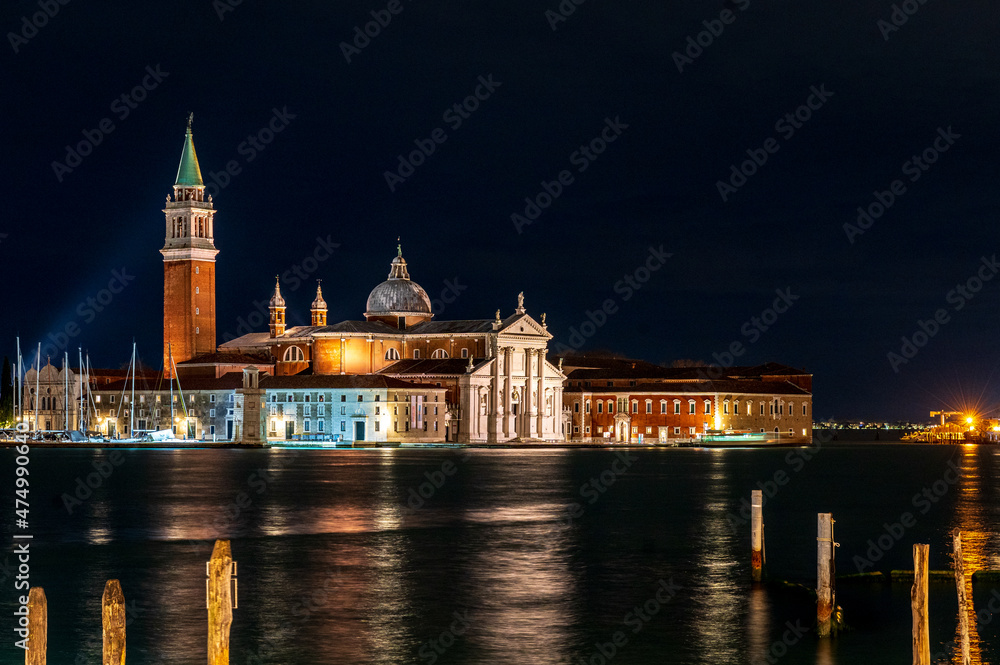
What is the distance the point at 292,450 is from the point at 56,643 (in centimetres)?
7091

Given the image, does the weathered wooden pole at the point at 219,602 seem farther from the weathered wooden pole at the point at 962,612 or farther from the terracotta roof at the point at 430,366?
the terracotta roof at the point at 430,366

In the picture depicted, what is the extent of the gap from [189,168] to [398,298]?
701 inches

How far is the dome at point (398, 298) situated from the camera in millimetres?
102562

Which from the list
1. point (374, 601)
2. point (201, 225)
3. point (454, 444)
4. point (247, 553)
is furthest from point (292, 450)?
point (374, 601)

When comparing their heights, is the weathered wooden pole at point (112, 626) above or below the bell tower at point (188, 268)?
below

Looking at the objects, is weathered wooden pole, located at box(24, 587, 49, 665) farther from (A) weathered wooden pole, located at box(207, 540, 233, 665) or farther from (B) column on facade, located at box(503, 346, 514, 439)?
(B) column on facade, located at box(503, 346, 514, 439)

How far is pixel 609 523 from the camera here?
34406mm

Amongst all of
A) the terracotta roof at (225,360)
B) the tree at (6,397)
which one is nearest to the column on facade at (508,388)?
the terracotta roof at (225,360)

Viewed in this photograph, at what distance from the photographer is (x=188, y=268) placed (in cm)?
10081

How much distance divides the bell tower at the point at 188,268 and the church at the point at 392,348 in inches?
2.8

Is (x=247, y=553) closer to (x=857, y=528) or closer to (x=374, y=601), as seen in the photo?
(x=374, y=601)

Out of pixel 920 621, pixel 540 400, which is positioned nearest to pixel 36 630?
pixel 920 621

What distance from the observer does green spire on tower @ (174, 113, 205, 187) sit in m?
102

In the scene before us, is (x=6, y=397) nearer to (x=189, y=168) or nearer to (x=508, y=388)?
(x=189, y=168)
